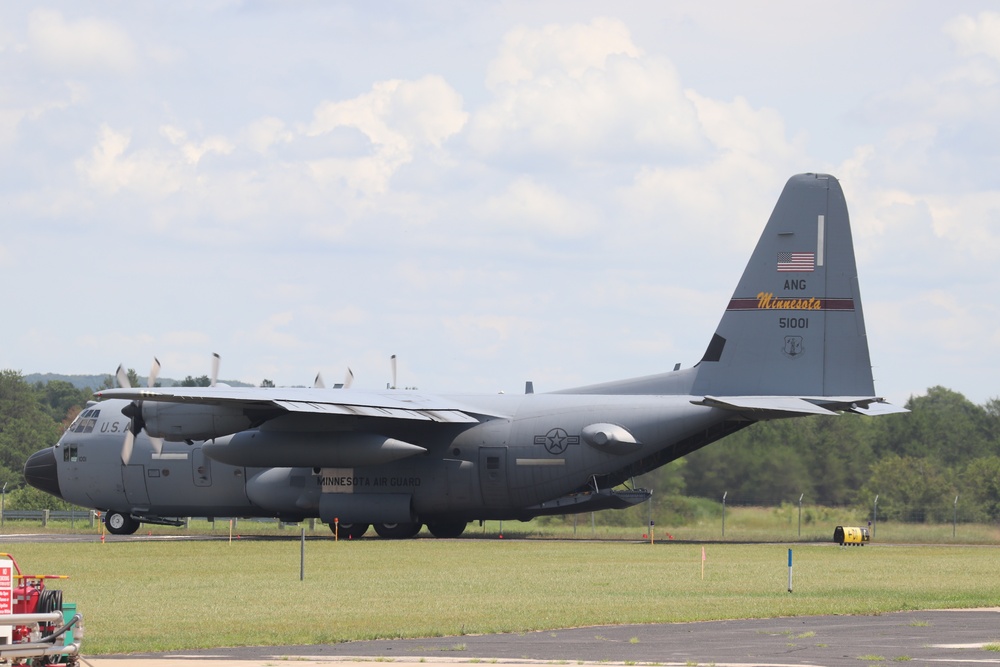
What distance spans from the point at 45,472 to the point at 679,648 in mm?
32884

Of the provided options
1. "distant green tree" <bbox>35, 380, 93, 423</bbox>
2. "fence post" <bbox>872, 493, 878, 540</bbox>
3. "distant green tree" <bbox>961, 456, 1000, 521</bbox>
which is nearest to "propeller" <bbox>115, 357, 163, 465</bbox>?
"fence post" <bbox>872, 493, 878, 540</bbox>

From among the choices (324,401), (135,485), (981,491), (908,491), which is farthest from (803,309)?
(135,485)

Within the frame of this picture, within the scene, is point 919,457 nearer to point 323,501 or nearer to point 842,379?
point 842,379

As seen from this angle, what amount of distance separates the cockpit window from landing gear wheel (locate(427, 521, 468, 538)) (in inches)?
424

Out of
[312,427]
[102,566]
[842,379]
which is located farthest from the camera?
[312,427]

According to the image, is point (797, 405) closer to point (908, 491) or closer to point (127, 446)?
point (908, 491)

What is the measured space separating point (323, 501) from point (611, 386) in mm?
8914

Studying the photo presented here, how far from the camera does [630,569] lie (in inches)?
1206

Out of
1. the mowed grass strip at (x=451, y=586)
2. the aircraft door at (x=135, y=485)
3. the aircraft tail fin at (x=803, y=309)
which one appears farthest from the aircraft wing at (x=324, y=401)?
the aircraft tail fin at (x=803, y=309)

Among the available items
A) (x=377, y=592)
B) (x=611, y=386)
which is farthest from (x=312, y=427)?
(x=377, y=592)

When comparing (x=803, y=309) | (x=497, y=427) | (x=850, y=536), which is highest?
(x=803, y=309)

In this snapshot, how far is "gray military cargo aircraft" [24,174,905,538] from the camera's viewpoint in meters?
38.1

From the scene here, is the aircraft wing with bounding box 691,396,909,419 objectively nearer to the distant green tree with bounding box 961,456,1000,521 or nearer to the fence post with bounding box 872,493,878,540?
the fence post with bounding box 872,493,878,540

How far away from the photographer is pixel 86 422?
44875mm
